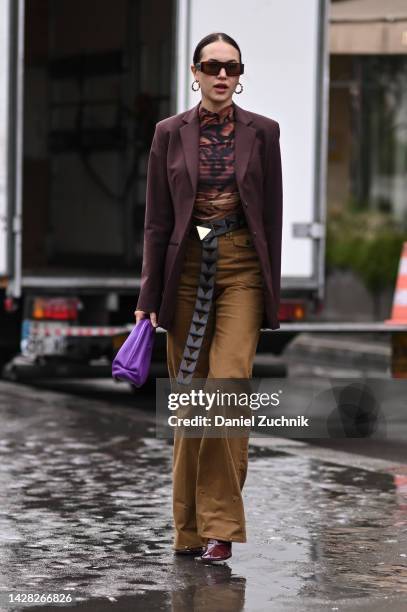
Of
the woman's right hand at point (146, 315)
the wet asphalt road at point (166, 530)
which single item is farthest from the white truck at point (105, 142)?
the woman's right hand at point (146, 315)

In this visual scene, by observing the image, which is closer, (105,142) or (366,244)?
(105,142)

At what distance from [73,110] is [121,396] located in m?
3.71

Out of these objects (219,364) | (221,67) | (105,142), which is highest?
(105,142)

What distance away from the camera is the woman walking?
6379 mm

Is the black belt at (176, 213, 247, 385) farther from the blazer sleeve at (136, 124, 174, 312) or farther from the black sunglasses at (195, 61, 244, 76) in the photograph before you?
the black sunglasses at (195, 61, 244, 76)

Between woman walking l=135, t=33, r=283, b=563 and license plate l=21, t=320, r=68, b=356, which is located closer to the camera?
woman walking l=135, t=33, r=283, b=563

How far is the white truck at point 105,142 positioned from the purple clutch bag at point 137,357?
19.1ft

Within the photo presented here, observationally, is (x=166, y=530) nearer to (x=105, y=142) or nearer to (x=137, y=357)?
(x=137, y=357)

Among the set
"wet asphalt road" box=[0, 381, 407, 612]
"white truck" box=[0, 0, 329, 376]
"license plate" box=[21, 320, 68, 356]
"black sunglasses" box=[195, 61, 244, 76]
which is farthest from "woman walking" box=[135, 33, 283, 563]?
"license plate" box=[21, 320, 68, 356]

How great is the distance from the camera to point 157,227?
650 centimetres

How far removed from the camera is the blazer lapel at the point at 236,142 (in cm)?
638

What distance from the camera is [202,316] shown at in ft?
21.1

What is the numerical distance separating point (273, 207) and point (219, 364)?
671mm

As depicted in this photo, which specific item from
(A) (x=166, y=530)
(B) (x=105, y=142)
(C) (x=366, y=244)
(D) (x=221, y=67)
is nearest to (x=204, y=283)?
(D) (x=221, y=67)
